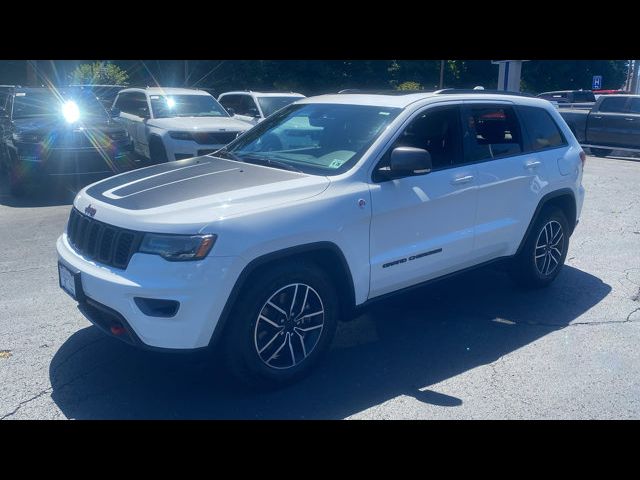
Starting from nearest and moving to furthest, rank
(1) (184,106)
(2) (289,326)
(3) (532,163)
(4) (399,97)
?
(2) (289,326) < (4) (399,97) < (3) (532,163) < (1) (184,106)

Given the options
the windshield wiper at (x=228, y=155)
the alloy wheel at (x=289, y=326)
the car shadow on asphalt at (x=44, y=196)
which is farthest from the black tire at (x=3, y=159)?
the alloy wheel at (x=289, y=326)

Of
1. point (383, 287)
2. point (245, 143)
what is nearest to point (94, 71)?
point (245, 143)

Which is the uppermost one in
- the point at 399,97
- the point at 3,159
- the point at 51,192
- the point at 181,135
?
the point at 399,97

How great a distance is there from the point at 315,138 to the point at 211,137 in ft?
22.2

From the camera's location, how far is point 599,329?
5242mm

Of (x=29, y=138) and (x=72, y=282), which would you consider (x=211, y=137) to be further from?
(x=72, y=282)

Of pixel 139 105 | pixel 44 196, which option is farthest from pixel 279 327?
pixel 139 105

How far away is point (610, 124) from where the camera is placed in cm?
1675

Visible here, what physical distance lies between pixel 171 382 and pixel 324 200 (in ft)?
5.21

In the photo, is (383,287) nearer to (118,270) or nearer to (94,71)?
(118,270)

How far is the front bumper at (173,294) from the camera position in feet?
11.9

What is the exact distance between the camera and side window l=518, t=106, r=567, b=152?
5.87m

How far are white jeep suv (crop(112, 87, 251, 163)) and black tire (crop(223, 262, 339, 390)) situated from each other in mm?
7548

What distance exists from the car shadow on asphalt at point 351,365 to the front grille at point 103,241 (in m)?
0.69
